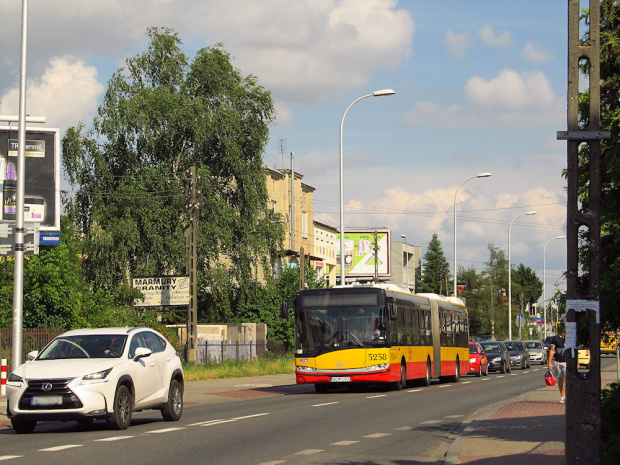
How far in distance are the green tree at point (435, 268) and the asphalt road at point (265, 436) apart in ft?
415

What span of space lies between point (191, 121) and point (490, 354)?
59.4ft

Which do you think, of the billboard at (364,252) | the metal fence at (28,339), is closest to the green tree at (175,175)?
the metal fence at (28,339)

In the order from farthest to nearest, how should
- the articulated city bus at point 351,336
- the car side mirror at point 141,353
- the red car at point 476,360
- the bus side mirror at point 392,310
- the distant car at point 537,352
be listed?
the distant car at point 537,352 → the red car at point 476,360 → the bus side mirror at point 392,310 → the articulated city bus at point 351,336 → the car side mirror at point 141,353

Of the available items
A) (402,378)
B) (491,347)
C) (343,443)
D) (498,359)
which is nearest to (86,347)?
(343,443)

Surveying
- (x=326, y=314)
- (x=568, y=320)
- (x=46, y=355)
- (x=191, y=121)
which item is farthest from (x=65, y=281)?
(x=568, y=320)

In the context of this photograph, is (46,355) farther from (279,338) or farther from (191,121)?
(279,338)

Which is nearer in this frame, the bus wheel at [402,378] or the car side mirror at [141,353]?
the car side mirror at [141,353]

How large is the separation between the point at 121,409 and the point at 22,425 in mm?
1517

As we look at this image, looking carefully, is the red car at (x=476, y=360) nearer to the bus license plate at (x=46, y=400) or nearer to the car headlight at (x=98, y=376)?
the car headlight at (x=98, y=376)

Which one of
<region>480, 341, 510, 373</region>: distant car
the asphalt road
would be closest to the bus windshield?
the asphalt road

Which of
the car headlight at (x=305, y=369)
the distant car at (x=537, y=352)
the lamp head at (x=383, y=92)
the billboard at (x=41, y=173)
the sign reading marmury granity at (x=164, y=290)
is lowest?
the distant car at (x=537, y=352)

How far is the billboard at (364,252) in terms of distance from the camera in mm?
102312

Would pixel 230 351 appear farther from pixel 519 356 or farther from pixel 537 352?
pixel 537 352

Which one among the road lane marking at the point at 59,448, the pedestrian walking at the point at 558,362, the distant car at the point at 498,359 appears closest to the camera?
the road lane marking at the point at 59,448
